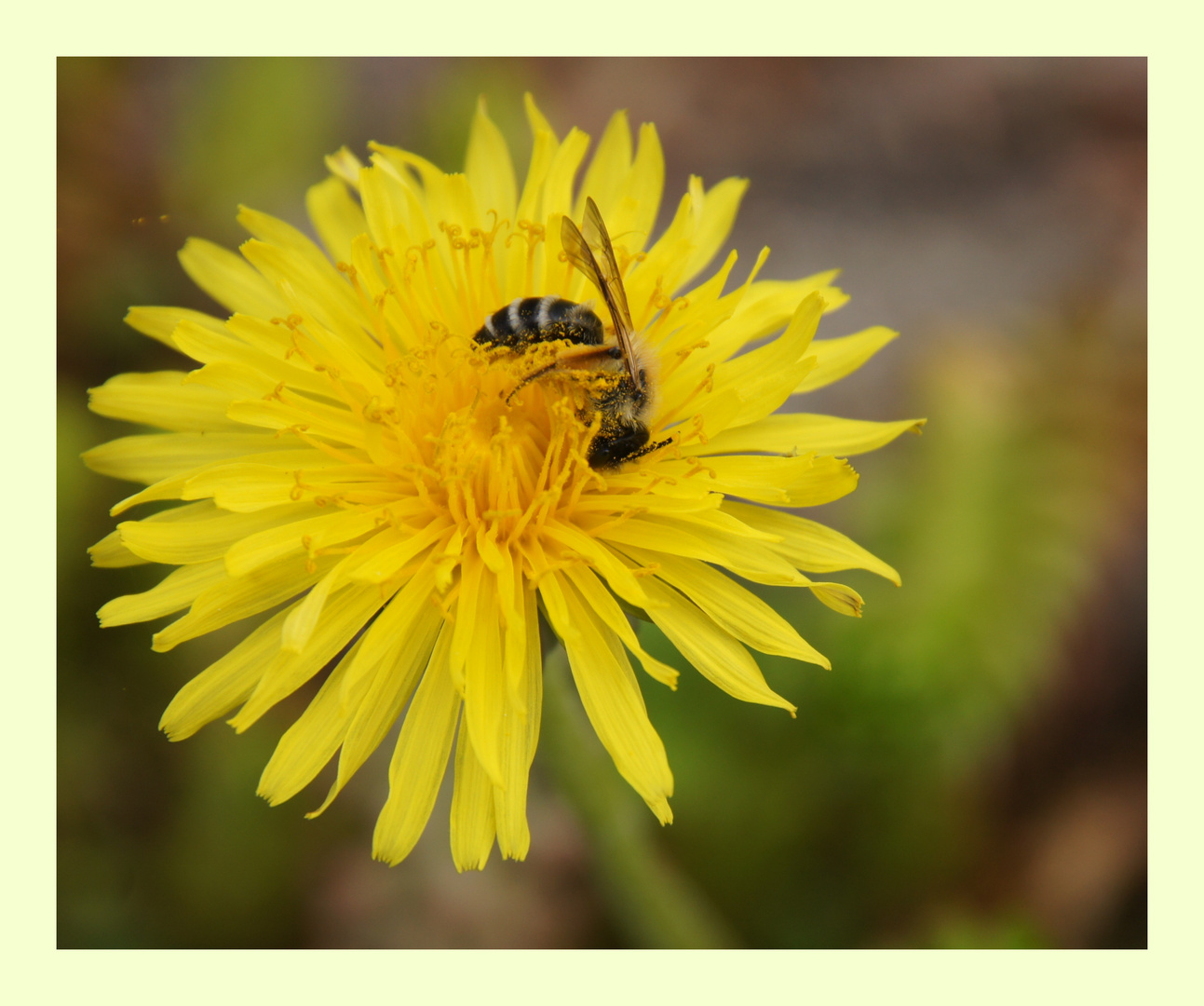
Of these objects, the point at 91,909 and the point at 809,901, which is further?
the point at 809,901

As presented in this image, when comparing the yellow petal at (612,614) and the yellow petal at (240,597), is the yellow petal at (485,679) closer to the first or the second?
the yellow petal at (612,614)

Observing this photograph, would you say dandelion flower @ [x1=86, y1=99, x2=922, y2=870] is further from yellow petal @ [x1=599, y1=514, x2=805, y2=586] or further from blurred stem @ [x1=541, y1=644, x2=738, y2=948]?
blurred stem @ [x1=541, y1=644, x2=738, y2=948]

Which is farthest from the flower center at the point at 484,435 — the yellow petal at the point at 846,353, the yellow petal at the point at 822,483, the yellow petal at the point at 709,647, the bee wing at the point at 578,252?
the yellow petal at the point at 846,353

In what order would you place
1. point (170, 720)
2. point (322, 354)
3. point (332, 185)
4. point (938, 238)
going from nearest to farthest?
point (170, 720), point (322, 354), point (332, 185), point (938, 238)

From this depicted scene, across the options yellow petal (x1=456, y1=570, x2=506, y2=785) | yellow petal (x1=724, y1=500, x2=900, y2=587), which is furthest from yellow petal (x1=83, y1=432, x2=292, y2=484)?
yellow petal (x1=724, y1=500, x2=900, y2=587)

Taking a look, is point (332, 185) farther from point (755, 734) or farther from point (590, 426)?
point (755, 734)

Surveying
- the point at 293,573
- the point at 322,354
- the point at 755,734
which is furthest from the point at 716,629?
the point at 755,734

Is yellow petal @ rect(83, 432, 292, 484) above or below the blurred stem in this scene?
above
